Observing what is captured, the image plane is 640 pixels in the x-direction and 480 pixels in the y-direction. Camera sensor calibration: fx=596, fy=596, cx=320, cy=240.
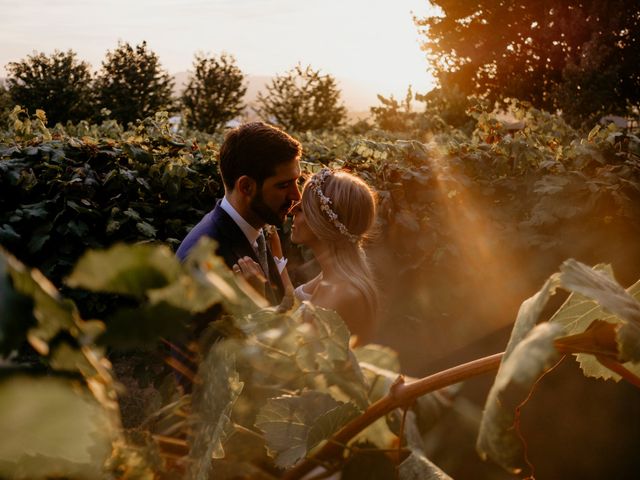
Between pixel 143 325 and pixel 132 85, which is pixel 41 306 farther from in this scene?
pixel 132 85

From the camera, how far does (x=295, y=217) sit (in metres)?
3.83

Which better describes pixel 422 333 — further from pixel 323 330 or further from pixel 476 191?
pixel 323 330

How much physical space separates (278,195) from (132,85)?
2710cm

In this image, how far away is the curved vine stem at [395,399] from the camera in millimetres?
393

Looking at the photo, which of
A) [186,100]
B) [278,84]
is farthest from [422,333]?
[186,100]

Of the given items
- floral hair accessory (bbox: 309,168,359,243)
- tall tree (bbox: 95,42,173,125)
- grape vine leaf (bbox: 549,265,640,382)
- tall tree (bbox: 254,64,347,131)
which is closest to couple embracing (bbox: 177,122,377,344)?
floral hair accessory (bbox: 309,168,359,243)

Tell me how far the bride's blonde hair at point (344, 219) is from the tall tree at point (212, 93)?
22.2 meters

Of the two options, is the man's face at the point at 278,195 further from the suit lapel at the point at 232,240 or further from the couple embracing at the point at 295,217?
the suit lapel at the point at 232,240

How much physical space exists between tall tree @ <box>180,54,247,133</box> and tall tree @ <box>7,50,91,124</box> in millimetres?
5904

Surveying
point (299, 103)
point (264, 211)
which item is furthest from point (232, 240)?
point (299, 103)

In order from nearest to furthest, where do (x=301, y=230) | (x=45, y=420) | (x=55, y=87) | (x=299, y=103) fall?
(x=45, y=420) < (x=301, y=230) < (x=299, y=103) < (x=55, y=87)

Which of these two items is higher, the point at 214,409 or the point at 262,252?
the point at 214,409

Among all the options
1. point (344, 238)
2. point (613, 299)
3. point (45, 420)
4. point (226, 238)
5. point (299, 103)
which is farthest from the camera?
point (299, 103)

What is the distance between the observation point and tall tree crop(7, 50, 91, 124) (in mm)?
28016
